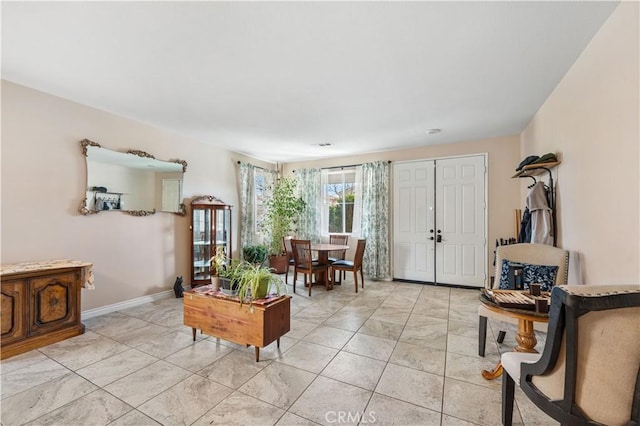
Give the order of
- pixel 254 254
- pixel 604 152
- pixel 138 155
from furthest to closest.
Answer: pixel 254 254
pixel 138 155
pixel 604 152

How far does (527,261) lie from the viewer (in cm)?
279

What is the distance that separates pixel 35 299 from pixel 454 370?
3.91m

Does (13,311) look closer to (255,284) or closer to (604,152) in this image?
(255,284)

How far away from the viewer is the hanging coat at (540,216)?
2.87 metres

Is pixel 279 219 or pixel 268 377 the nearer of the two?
pixel 268 377

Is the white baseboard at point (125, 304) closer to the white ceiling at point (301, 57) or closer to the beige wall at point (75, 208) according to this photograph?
the beige wall at point (75, 208)

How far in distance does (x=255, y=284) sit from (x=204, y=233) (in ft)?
8.59

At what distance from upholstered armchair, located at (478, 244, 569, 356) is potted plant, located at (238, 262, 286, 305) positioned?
188 cm

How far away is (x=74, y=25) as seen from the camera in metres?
1.92

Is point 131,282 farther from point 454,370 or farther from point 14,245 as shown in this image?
point 454,370

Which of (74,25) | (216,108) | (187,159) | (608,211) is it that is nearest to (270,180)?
(187,159)

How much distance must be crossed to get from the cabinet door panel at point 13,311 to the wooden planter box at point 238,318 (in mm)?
1425

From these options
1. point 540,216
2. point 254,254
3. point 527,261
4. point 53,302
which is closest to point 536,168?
point 540,216

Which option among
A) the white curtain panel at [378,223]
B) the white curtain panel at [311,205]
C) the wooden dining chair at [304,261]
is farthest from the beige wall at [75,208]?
the white curtain panel at [378,223]
